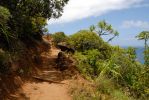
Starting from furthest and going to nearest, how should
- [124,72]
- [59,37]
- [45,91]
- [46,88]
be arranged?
[59,37] < [124,72] < [46,88] < [45,91]

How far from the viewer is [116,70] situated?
23.6 meters

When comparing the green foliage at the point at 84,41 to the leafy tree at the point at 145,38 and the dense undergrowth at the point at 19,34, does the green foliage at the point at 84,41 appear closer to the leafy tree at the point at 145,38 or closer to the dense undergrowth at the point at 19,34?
the dense undergrowth at the point at 19,34

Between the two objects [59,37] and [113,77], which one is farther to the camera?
[59,37]

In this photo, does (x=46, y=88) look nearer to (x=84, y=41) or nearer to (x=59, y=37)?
(x=84, y=41)

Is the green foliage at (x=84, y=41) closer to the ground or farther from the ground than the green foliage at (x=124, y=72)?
farther from the ground

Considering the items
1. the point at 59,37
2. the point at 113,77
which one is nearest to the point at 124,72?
the point at 113,77

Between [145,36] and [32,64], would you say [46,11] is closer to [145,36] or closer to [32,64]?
[32,64]

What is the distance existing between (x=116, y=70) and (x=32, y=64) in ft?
18.2

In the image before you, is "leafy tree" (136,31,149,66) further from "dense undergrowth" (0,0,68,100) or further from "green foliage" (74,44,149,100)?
"dense undergrowth" (0,0,68,100)

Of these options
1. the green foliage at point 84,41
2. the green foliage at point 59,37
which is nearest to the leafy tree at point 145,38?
the green foliage at point 84,41

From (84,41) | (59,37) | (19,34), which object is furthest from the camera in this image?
(59,37)

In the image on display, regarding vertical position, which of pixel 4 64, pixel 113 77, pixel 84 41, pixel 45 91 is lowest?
pixel 45 91

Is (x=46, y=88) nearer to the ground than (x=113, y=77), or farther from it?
nearer to the ground

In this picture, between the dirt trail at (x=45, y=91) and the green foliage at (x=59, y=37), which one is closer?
the dirt trail at (x=45, y=91)
